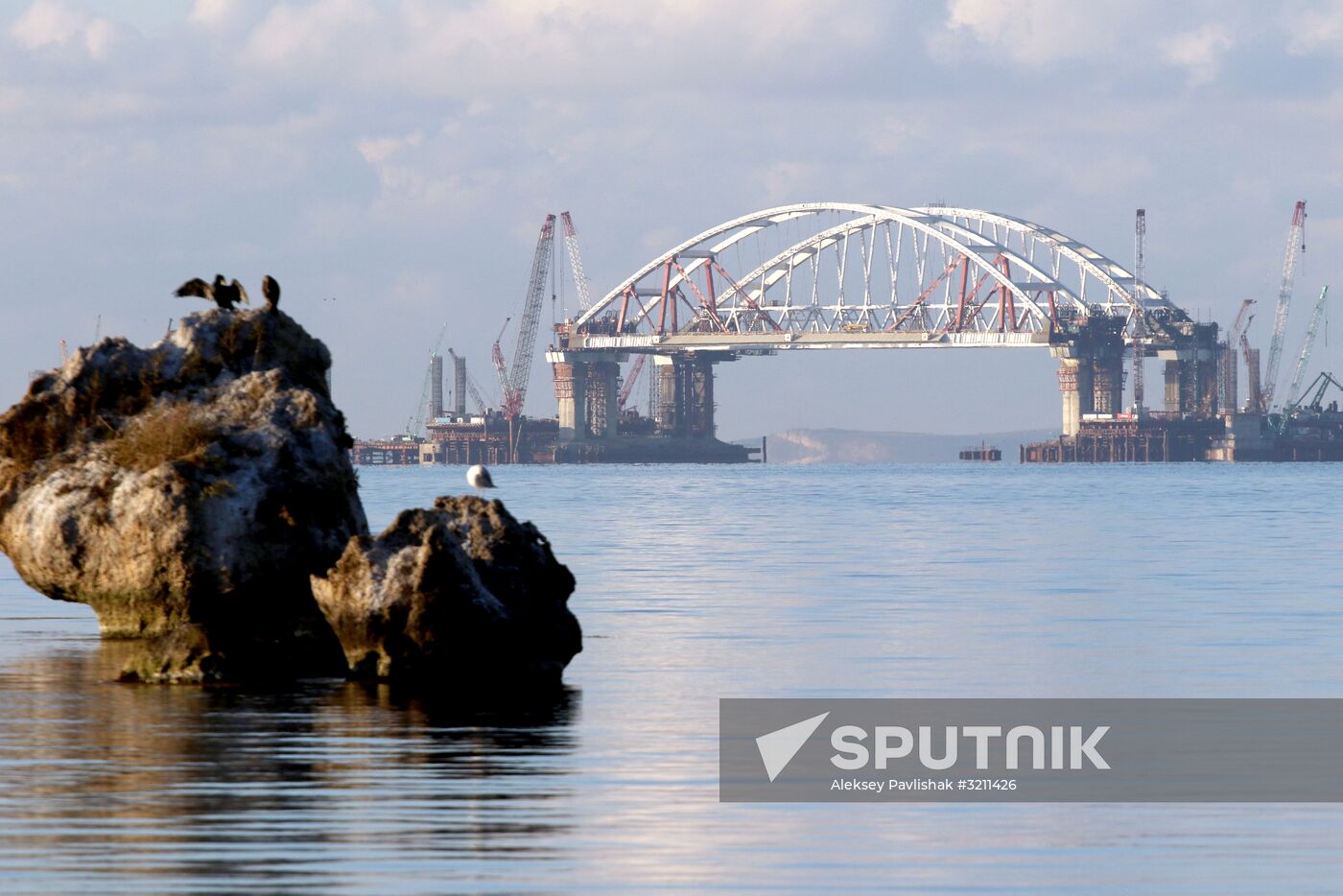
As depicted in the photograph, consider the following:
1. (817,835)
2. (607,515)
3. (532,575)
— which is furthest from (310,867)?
(607,515)

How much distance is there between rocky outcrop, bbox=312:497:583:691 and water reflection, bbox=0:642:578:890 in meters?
0.63

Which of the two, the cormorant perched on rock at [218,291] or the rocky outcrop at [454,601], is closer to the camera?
the rocky outcrop at [454,601]

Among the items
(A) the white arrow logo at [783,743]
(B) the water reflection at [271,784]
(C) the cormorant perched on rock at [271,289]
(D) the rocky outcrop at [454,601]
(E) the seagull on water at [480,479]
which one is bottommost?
(A) the white arrow logo at [783,743]

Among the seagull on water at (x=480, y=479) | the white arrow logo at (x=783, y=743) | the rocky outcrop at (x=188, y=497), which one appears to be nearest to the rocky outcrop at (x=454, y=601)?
the rocky outcrop at (x=188, y=497)

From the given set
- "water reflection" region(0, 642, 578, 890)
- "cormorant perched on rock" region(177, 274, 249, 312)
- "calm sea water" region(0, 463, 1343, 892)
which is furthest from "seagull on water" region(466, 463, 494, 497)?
"water reflection" region(0, 642, 578, 890)

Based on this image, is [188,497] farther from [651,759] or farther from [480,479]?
[480,479]

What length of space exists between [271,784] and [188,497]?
841cm

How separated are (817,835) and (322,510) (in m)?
11.9

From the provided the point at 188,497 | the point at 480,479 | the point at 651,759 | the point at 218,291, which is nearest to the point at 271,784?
the point at 651,759

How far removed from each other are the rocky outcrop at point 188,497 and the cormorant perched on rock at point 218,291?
0.50m

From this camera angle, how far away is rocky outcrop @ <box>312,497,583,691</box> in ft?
75.2

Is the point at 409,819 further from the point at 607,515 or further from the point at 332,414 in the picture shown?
the point at 607,515

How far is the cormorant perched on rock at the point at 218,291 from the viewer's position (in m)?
28.4

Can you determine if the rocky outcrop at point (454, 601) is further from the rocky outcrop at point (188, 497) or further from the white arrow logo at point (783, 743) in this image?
the white arrow logo at point (783, 743)
